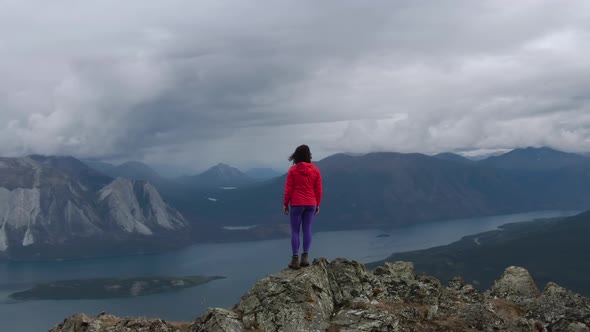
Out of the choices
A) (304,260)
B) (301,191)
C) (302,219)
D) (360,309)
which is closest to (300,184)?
(301,191)

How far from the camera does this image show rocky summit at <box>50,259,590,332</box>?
19.7 m

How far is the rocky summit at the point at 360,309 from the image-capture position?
1969 cm

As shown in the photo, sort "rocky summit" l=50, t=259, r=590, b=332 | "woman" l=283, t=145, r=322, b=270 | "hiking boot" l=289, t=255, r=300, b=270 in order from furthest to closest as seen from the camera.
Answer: "hiking boot" l=289, t=255, r=300, b=270
"woman" l=283, t=145, r=322, b=270
"rocky summit" l=50, t=259, r=590, b=332

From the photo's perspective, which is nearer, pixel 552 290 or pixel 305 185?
pixel 305 185

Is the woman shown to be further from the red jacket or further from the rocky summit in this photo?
the rocky summit

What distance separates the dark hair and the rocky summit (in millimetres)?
5176

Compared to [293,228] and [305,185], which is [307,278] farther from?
[305,185]

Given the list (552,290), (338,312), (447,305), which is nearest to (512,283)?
(552,290)

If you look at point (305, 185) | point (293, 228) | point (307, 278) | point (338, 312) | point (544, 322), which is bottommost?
point (544, 322)

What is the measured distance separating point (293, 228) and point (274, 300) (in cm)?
336

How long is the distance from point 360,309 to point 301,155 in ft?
24.4

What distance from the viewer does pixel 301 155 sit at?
2158cm

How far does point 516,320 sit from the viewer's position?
22.0 meters

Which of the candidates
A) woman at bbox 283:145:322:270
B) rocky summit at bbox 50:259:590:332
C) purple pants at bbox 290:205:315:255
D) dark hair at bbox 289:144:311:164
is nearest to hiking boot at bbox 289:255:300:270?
woman at bbox 283:145:322:270
